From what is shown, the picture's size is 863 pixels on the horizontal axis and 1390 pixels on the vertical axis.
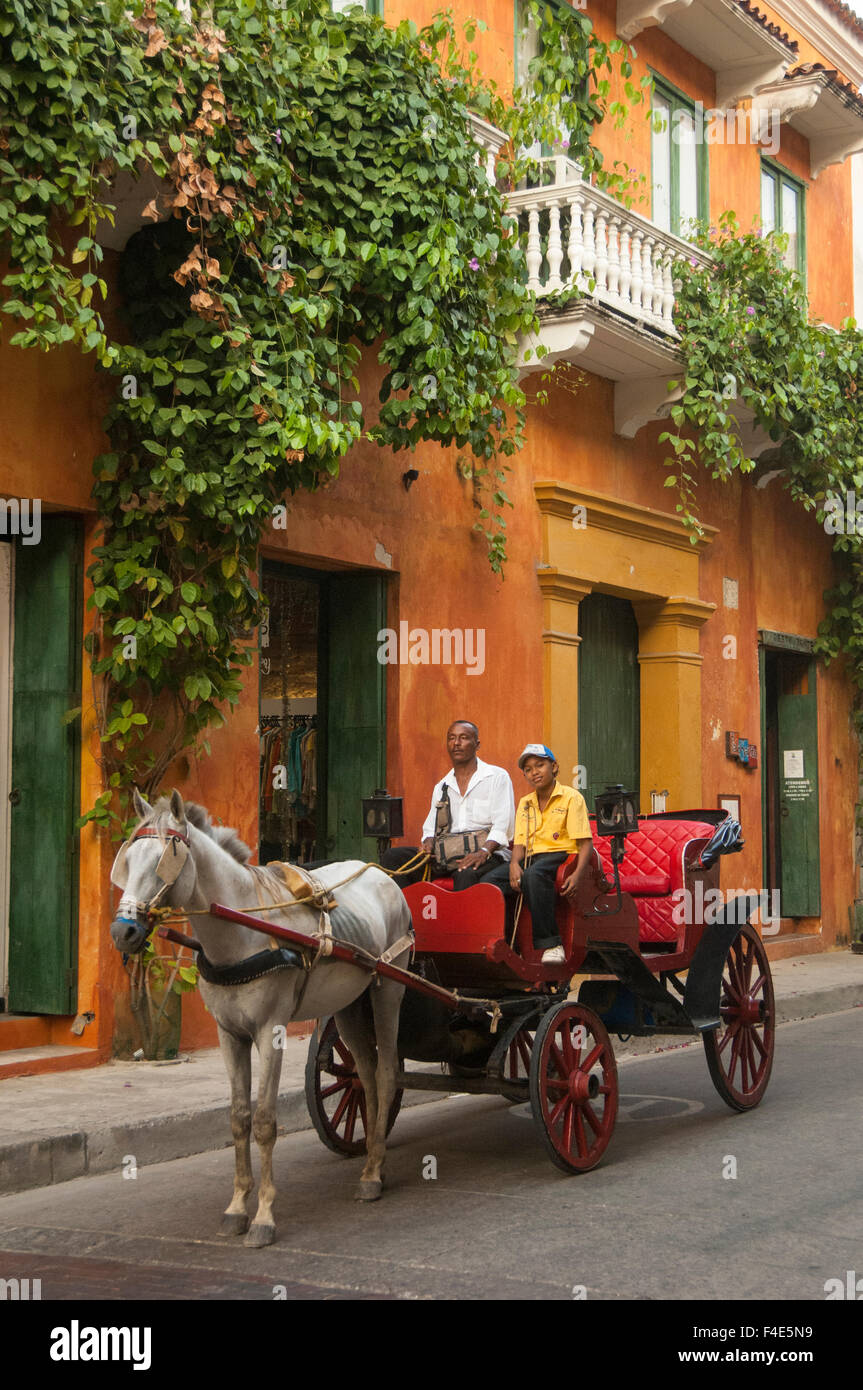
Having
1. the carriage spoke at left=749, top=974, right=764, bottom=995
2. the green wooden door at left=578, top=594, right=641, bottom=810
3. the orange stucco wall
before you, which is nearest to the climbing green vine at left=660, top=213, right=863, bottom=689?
the orange stucco wall

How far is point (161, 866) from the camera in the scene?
5098mm

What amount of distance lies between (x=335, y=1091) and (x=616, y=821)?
69.6 inches

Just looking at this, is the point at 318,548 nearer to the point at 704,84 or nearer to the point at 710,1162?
the point at 710,1162

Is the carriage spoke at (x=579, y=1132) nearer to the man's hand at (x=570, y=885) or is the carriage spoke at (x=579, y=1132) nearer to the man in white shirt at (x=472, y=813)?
the man's hand at (x=570, y=885)

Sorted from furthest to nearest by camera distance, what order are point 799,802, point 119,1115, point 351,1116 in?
point 799,802
point 119,1115
point 351,1116

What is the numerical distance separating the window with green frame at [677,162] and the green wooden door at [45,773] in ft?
26.5

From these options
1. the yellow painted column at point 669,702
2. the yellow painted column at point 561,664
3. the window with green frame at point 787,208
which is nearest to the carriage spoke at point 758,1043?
Answer: the yellow painted column at point 561,664

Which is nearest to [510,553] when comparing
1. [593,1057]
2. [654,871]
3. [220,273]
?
[220,273]

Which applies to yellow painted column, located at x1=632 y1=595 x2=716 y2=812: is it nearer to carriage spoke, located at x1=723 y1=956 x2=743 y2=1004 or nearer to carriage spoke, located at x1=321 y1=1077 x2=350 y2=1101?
A: carriage spoke, located at x1=723 y1=956 x2=743 y2=1004

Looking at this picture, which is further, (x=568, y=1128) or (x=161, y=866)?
(x=568, y=1128)

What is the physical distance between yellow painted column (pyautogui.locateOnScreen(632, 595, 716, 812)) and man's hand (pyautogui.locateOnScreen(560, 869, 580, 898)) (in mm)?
7826

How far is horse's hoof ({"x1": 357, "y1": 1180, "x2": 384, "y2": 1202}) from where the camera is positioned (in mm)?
6102

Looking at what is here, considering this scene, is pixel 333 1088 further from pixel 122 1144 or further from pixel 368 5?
pixel 368 5
